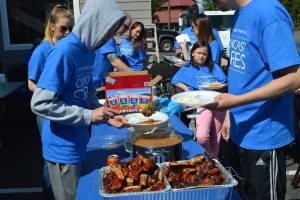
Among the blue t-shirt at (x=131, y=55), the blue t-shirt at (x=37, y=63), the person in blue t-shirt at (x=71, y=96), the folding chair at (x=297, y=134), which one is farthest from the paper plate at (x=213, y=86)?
the person in blue t-shirt at (x=71, y=96)

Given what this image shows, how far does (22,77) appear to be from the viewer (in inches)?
253

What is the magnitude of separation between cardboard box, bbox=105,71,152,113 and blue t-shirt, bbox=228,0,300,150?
861mm

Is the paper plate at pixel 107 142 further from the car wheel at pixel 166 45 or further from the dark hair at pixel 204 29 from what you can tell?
the car wheel at pixel 166 45

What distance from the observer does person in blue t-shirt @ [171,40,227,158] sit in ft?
12.4

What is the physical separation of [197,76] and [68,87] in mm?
2201

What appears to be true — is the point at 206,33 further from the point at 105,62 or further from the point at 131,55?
the point at 105,62

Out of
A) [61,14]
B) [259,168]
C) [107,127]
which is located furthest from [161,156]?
[61,14]

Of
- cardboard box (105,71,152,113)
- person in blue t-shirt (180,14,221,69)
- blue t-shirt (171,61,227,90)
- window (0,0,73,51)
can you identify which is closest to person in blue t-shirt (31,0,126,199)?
cardboard box (105,71,152,113)

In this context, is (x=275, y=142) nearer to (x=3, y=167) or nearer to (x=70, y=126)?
(x=70, y=126)

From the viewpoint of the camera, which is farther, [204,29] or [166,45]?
[166,45]

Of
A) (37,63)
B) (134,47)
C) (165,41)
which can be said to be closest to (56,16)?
(37,63)

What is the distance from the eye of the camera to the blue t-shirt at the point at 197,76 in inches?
157

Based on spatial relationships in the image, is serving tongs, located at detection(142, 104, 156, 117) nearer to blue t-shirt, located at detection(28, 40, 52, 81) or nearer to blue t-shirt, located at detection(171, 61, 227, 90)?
blue t-shirt, located at detection(28, 40, 52, 81)

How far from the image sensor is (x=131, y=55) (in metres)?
5.27
